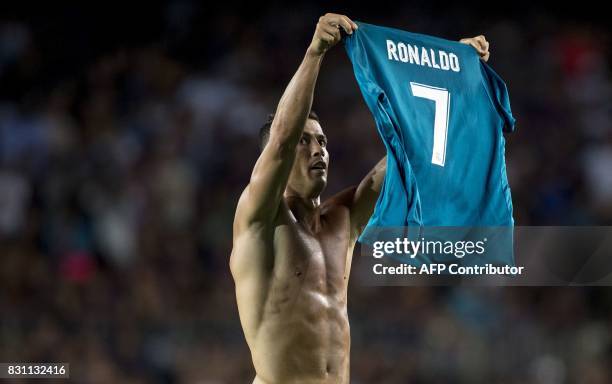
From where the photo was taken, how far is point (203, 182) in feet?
23.2

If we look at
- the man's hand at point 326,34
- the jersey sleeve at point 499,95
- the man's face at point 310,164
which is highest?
the man's hand at point 326,34

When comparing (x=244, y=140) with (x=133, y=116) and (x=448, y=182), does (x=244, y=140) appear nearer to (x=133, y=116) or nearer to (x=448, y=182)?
(x=133, y=116)

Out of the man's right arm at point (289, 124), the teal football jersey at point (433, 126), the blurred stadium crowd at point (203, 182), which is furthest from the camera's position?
the blurred stadium crowd at point (203, 182)

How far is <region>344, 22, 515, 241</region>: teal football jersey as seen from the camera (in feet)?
13.5

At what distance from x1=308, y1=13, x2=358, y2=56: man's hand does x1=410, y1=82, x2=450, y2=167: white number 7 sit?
0.49 m

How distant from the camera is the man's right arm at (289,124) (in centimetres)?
381

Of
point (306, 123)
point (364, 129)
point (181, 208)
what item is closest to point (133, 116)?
point (181, 208)

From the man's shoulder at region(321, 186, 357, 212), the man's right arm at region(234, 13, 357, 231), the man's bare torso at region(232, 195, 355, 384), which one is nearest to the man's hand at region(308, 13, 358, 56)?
the man's right arm at region(234, 13, 357, 231)

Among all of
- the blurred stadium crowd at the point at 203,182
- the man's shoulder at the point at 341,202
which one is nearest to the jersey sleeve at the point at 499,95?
the man's shoulder at the point at 341,202

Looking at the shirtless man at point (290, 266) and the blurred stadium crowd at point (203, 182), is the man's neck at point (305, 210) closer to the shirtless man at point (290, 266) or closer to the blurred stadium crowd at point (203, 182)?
the shirtless man at point (290, 266)

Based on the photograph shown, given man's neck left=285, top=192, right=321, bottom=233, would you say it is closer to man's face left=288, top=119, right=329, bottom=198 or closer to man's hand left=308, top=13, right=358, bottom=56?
man's face left=288, top=119, right=329, bottom=198

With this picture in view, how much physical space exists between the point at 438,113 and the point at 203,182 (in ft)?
10.1

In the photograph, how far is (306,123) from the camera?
4141 mm

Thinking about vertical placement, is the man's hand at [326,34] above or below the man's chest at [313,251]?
above
